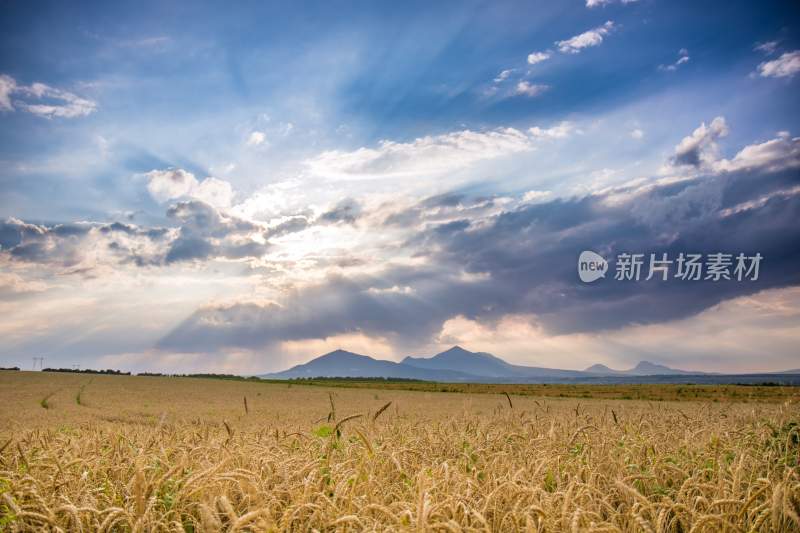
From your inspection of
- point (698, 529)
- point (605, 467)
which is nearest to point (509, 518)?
point (698, 529)

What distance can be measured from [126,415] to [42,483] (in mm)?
14229

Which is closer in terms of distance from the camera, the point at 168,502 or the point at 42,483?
the point at 168,502

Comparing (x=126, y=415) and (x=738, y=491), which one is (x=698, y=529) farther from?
(x=126, y=415)

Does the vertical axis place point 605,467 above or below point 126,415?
above

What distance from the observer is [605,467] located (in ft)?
17.4

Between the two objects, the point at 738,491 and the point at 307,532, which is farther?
the point at 738,491

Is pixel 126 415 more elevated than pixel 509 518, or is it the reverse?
pixel 509 518

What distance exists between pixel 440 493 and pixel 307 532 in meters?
0.96

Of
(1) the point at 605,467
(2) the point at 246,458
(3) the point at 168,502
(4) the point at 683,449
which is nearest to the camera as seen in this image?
(3) the point at 168,502

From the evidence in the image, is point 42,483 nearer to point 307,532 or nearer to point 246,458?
point 246,458

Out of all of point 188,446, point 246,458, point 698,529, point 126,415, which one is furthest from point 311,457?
point 126,415

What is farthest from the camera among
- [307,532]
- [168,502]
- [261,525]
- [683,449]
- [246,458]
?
[683,449]

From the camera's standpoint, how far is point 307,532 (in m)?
3.15

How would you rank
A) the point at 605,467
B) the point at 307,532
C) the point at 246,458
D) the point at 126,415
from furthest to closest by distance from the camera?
the point at 126,415, the point at 605,467, the point at 246,458, the point at 307,532
